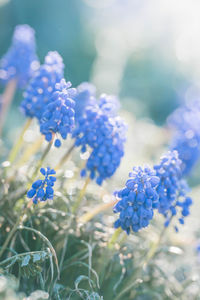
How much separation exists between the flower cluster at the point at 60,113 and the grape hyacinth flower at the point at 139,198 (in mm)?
622

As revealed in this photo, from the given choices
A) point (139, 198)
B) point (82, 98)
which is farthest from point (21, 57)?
point (139, 198)

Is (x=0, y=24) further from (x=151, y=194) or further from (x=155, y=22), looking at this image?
(x=151, y=194)

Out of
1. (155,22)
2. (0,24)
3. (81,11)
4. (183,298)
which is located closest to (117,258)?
(183,298)

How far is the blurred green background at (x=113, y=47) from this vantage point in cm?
944

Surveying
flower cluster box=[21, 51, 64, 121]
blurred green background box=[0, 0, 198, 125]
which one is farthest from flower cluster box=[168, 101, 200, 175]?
blurred green background box=[0, 0, 198, 125]

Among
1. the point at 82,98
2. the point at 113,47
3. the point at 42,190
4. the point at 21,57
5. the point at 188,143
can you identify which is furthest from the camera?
the point at 113,47

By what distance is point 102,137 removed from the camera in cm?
321

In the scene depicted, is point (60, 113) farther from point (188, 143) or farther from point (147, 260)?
point (188, 143)

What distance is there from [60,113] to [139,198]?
0.85 meters

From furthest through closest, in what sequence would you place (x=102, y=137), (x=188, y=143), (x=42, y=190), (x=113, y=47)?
1. (x=113, y=47)
2. (x=188, y=143)
3. (x=102, y=137)
4. (x=42, y=190)

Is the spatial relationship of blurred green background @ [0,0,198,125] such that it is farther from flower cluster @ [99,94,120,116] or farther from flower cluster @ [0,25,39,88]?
flower cluster @ [99,94,120,116]

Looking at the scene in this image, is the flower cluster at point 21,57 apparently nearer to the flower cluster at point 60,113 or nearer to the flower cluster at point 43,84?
the flower cluster at point 43,84

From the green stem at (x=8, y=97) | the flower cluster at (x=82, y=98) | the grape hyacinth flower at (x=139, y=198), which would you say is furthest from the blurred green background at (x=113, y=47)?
the grape hyacinth flower at (x=139, y=198)

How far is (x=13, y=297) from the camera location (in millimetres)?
1961
